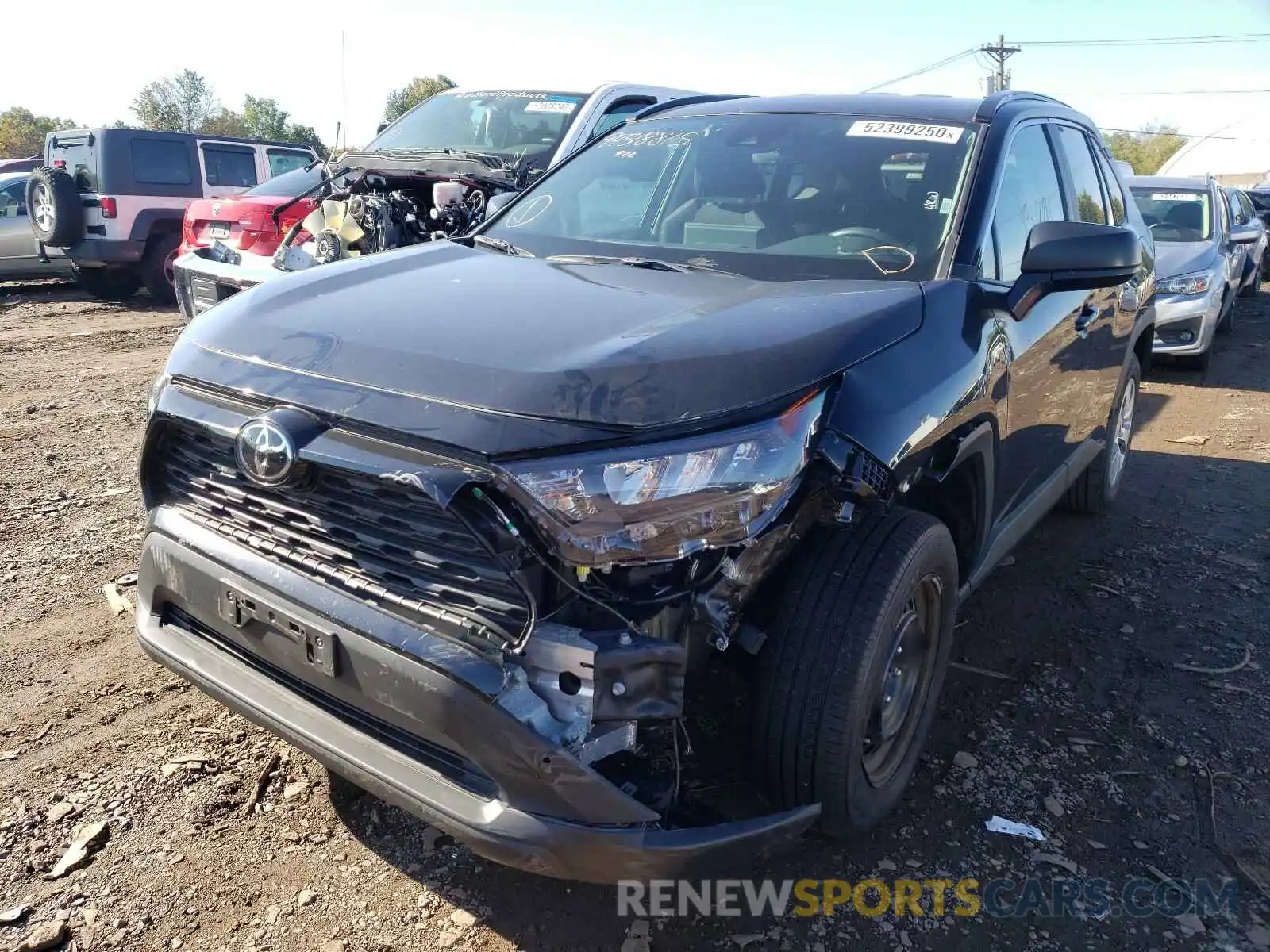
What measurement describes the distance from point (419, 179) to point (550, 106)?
125 centimetres

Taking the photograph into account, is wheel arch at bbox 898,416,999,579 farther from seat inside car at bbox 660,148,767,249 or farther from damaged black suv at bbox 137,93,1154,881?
seat inside car at bbox 660,148,767,249

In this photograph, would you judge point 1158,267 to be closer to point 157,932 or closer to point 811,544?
point 811,544

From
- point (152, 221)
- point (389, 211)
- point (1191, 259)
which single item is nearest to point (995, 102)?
point (389, 211)

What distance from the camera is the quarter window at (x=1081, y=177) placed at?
4035mm

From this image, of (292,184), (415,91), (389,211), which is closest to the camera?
(389,211)

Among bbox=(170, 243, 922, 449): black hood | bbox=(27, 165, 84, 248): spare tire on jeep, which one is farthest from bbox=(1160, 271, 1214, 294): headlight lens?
bbox=(27, 165, 84, 248): spare tire on jeep

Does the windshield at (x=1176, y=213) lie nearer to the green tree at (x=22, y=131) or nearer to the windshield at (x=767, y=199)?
the windshield at (x=767, y=199)

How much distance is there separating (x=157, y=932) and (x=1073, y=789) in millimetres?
2472

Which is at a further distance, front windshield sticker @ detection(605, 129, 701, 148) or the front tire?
front windshield sticker @ detection(605, 129, 701, 148)

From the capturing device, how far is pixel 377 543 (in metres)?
2.07

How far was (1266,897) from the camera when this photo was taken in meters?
2.50

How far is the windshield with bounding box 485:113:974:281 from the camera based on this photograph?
9.74ft

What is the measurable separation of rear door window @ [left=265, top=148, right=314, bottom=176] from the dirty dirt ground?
943cm

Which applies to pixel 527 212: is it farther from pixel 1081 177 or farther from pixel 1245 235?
pixel 1245 235
